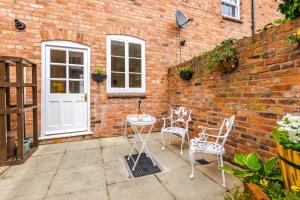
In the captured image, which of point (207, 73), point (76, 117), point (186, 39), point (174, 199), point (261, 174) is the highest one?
point (186, 39)

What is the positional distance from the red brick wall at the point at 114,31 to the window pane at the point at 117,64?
0.25 m

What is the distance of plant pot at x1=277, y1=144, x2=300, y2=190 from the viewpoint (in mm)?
1202

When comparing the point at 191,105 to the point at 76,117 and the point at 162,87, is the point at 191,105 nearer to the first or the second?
the point at 162,87

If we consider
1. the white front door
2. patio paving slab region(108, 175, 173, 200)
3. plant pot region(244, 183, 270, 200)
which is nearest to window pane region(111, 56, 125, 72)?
the white front door

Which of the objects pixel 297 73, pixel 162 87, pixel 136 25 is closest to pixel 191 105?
pixel 162 87

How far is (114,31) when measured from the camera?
13.9ft

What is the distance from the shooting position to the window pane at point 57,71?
3.79 metres

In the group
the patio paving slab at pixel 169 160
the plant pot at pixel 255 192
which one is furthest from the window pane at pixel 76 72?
the plant pot at pixel 255 192

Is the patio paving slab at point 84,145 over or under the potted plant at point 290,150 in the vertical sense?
under

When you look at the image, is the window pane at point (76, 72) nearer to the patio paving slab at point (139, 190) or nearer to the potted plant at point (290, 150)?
the patio paving slab at point (139, 190)

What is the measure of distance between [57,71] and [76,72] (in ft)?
1.31

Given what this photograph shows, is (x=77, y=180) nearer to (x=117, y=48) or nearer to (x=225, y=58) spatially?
(x=225, y=58)

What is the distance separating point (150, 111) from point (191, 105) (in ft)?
4.26

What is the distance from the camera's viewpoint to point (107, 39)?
421 centimetres
